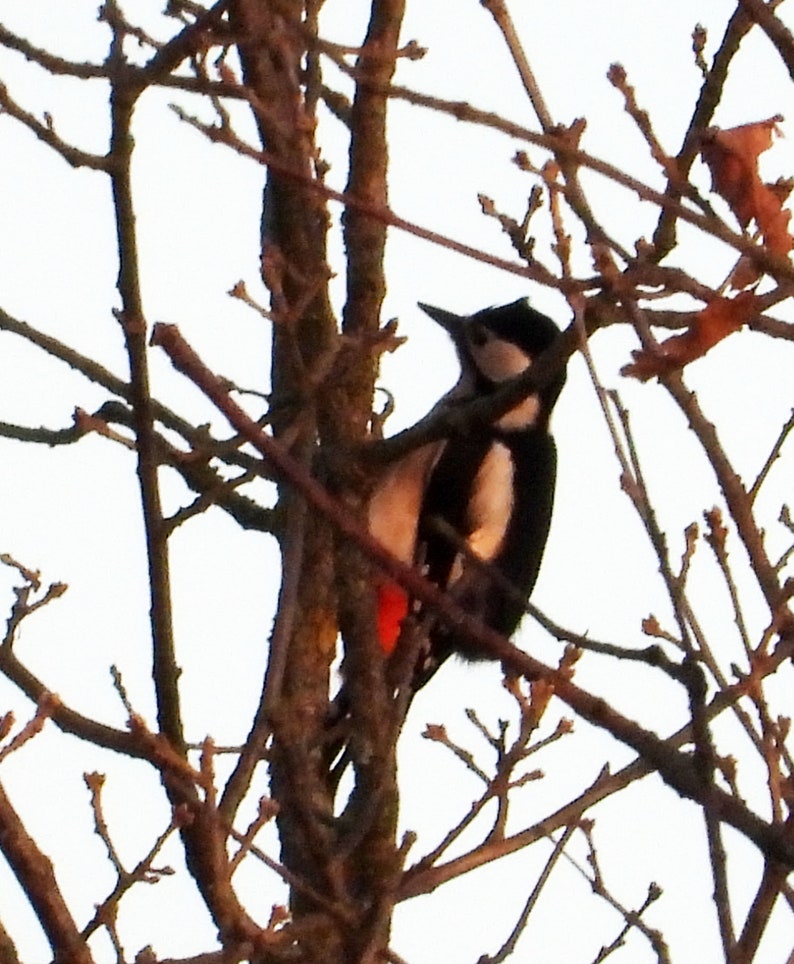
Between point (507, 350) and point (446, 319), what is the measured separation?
0.25 meters

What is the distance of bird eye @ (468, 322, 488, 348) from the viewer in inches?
176

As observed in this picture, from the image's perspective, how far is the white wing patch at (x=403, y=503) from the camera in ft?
13.8

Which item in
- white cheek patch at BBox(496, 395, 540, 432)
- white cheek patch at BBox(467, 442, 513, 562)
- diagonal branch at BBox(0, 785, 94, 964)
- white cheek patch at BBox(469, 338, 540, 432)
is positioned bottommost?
diagonal branch at BBox(0, 785, 94, 964)

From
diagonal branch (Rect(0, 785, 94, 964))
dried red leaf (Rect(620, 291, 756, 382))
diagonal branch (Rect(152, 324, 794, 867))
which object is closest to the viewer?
diagonal branch (Rect(152, 324, 794, 867))

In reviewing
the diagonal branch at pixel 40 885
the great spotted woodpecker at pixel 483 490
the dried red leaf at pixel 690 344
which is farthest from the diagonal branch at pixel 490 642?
the great spotted woodpecker at pixel 483 490

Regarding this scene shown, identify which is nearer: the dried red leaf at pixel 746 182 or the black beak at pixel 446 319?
the dried red leaf at pixel 746 182

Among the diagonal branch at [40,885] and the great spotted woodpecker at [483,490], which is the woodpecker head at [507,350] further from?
the diagonal branch at [40,885]

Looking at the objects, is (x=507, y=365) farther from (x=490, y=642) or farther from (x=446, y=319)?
(x=490, y=642)

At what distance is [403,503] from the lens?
14.0 ft

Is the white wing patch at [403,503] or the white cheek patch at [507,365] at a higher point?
the white cheek patch at [507,365]

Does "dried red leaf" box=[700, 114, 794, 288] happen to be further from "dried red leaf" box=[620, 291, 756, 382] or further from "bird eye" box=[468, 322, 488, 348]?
"bird eye" box=[468, 322, 488, 348]

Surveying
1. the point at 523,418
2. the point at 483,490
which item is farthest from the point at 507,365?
the point at 483,490

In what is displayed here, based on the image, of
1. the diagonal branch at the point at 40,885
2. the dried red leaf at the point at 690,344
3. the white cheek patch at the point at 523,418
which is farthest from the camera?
the white cheek patch at the point at 523,418

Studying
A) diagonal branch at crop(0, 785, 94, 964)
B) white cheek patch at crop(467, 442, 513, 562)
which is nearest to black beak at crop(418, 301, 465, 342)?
white cheek patch at crop(467, 442, 513, 562)
